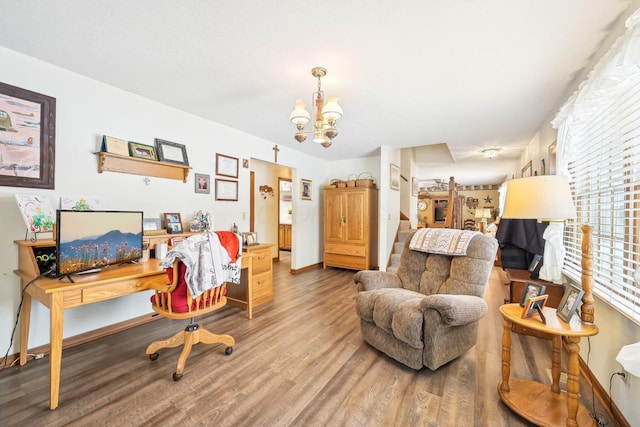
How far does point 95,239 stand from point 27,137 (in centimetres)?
98

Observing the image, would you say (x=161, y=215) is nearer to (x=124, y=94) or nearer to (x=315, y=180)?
(x=124, y=94)

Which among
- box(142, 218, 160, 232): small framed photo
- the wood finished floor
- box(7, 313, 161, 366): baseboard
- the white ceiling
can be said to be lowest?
the wood finished floor

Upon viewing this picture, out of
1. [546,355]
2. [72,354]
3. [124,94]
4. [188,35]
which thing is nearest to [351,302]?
[546,355]

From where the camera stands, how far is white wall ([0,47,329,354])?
2.05 meters

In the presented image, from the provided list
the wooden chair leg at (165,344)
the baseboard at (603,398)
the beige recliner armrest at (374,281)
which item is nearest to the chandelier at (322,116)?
the beige recliner armrest at (374,281)

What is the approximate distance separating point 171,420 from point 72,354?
4.44 ft

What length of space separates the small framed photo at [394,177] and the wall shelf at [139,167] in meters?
3.17

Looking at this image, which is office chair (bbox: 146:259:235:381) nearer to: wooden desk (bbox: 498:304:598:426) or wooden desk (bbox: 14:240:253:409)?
wooden desk (bbox: 14:240:253:409)

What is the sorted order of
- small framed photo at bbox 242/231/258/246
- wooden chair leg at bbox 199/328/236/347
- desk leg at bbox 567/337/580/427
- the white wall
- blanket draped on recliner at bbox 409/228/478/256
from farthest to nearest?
small framed photo at bbox 242/231/258/246 < blanket draped on recliner at bbox 409/228/478/256 < wooden chair leg at bbox 199/328/236/347 < the white wall < desk leg at bbox 567/337/580/427

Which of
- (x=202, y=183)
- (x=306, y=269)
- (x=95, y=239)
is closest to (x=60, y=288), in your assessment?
(x=95, y=239)

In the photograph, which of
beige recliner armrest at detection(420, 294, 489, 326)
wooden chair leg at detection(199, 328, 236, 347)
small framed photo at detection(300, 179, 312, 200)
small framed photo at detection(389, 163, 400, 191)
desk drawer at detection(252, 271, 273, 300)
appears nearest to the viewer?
beige recliner armrest at detection(420, 294, 489, 326)

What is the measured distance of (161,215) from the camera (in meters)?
2.94

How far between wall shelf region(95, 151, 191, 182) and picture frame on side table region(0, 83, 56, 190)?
0.34 meters

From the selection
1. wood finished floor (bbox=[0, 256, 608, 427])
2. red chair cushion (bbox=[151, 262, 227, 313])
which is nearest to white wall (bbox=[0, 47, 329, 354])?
wood finished floor (bbox=[0, 256, 608, 427])
